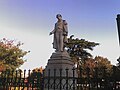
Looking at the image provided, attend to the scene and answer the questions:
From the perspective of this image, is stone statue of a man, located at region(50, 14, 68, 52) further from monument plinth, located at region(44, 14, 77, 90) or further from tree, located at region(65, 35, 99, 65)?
tree, located at region(65, 35, 99, 65)

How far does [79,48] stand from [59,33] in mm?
29969

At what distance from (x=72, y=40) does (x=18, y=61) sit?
1383cm

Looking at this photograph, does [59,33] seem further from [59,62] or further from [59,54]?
[59,62]

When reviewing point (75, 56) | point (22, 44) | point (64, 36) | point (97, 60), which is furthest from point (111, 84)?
point (97, 60)

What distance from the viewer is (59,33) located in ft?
40.3

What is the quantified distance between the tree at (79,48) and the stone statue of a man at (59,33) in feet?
92.2

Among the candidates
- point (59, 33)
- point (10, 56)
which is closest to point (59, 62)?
point (59, 33)

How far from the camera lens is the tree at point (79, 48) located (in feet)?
134

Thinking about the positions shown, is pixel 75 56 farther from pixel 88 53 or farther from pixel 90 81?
pixel 90 81

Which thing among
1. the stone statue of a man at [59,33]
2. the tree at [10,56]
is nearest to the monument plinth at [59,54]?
the stone statue of a man at [59,33]

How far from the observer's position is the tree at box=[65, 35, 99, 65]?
134 ft

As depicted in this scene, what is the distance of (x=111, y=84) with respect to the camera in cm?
622

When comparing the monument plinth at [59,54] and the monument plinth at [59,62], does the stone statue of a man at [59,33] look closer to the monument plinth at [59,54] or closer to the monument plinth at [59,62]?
the monument plinth at [59,54]

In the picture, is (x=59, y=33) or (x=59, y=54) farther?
(x=59, y=33)
